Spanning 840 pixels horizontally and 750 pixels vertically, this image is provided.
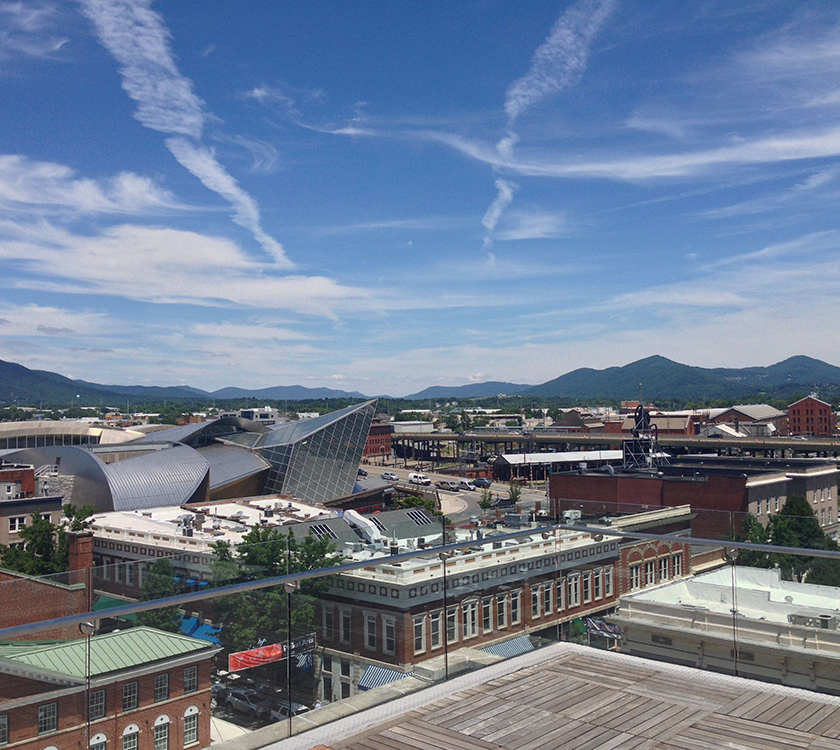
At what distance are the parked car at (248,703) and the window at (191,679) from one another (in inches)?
9.0

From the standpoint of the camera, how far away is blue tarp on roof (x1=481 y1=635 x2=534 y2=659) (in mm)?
6160

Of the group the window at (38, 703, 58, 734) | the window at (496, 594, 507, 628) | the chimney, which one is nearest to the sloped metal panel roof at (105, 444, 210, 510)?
the chimney

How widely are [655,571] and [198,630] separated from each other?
4571 millimetres

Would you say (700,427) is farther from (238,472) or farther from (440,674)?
(440,674)

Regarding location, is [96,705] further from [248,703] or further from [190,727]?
[248,703]

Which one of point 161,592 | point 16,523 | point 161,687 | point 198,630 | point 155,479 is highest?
point 161,592

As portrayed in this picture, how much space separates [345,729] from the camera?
4832 mm

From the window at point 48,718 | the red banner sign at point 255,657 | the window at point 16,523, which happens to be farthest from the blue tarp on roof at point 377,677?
the window at point 16,523

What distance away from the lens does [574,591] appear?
7191mm

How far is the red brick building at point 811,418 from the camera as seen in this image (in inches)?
4847

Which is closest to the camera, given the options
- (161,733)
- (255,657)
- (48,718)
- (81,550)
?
(48,718)

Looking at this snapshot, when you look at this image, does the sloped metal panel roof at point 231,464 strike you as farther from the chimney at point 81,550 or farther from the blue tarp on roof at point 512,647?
the blue tarp on roof at point 512,647

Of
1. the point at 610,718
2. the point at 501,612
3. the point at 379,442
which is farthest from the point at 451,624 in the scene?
the point at 379,442

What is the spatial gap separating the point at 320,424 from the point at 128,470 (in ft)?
57.0
